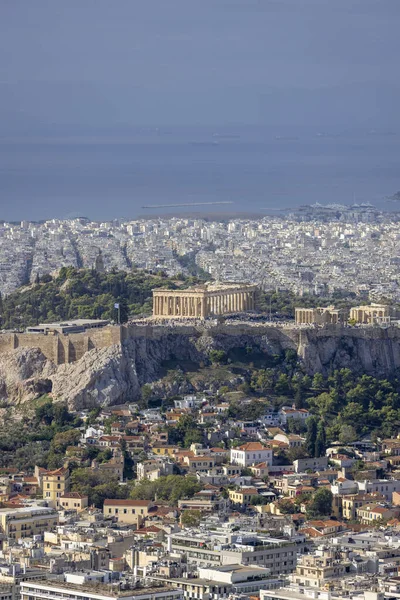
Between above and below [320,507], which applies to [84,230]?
above

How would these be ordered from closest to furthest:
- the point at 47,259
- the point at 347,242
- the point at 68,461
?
the point at 68,461 → the point at 47,259 → the point at 347,242

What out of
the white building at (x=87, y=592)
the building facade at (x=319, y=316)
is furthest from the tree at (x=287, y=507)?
the building facade at (x=319, y=316)

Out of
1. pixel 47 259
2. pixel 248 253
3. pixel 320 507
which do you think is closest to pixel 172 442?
pixel 320 507

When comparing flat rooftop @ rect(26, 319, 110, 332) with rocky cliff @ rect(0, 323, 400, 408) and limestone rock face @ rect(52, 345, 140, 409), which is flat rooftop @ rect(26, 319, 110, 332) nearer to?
rocky cliff @ rect(0, 323, 400, 408)

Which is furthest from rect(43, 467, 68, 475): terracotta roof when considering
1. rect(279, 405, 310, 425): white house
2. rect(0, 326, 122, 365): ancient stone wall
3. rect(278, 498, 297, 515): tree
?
rect(0, 326, 122, 365): ancient stone wall

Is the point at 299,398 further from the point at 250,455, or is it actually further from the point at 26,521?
the point at 26,521

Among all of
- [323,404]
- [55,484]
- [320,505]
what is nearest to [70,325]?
[323,404]

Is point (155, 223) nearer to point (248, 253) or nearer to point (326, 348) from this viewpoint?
point (248, 253)
